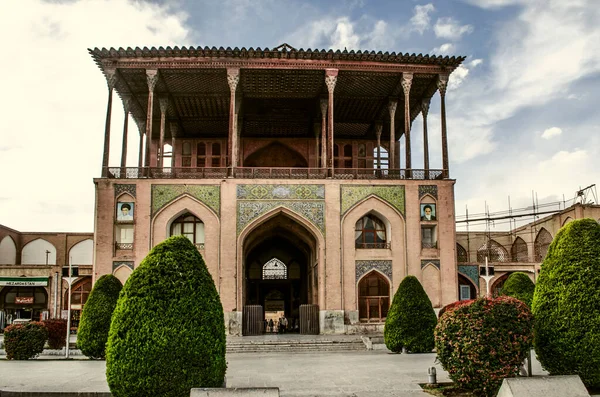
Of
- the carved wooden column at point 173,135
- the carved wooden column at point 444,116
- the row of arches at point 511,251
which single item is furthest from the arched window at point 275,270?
the row of arches at point 511,251

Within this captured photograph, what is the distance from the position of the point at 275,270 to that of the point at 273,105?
27.0ft

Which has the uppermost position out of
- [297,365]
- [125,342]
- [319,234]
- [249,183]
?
[249,183]

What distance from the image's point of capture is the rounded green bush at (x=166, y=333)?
8.57 m

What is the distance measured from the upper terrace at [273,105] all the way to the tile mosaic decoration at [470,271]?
5.32 m

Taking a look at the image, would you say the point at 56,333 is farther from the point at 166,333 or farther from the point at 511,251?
the point at 511,251

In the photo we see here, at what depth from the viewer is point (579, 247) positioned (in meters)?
10.2

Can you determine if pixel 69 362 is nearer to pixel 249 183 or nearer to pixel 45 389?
pixel 45 389

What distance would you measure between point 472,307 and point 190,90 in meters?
20.0

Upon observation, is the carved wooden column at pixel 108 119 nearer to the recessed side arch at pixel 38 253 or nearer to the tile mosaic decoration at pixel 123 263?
the tile mosaic decoration at pixel 123 263

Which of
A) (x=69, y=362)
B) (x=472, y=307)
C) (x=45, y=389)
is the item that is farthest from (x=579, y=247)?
(x=69, y=362)

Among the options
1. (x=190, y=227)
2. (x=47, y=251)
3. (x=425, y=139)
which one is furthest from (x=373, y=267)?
(x=47, y=251)

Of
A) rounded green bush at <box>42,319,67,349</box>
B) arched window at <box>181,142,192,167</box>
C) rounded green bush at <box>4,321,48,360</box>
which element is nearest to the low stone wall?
rounded green bush at <box>4,321,48,360</box>

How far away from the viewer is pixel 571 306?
387 inches

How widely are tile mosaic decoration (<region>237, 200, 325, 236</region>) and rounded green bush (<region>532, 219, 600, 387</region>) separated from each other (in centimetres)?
1424
